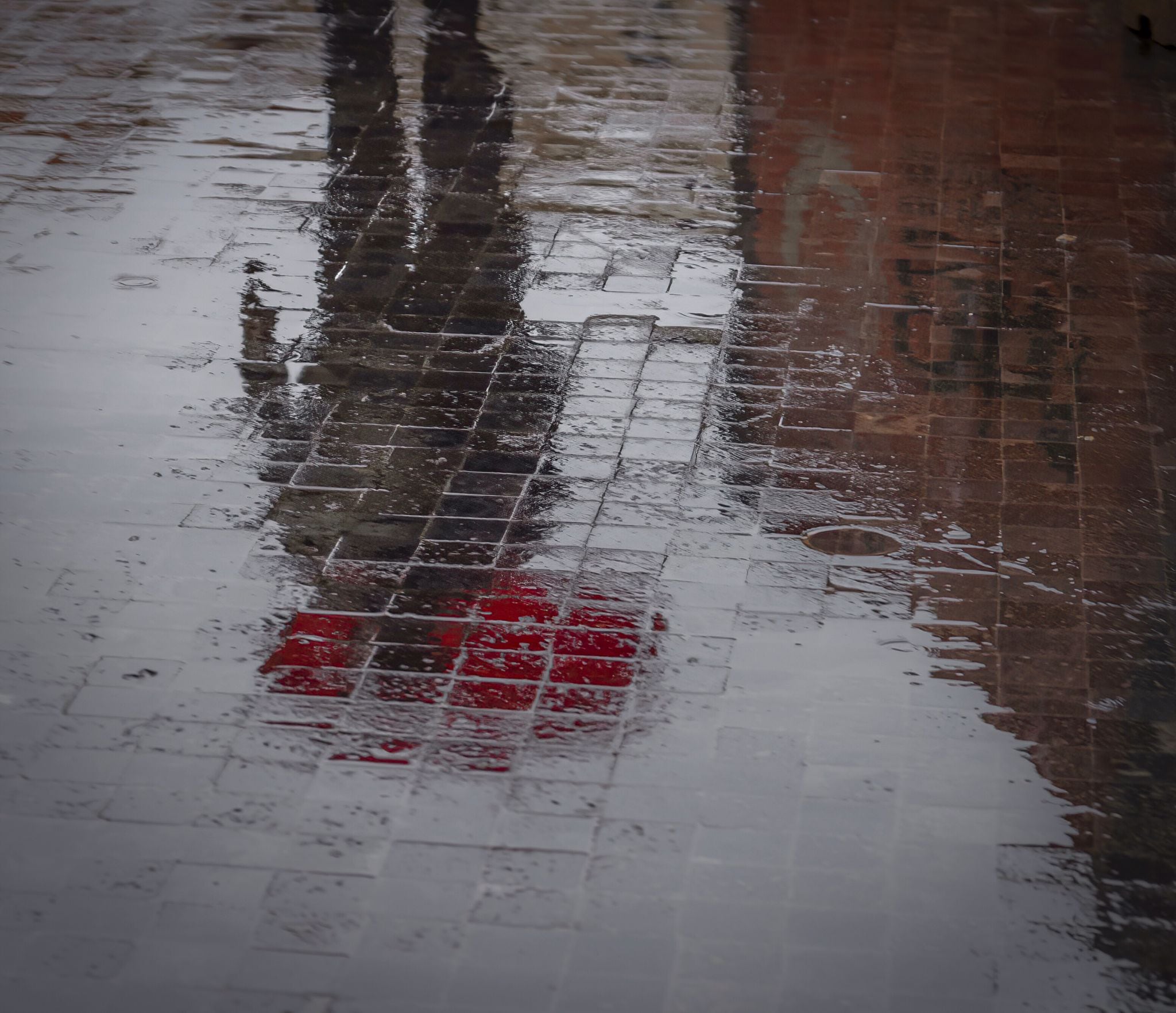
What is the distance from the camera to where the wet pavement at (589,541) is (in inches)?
149

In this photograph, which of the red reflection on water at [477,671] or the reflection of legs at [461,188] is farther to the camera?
the reflection of legs at [461,188]

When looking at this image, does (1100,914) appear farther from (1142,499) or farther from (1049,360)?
(1049,360)

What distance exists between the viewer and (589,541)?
5.27 meters

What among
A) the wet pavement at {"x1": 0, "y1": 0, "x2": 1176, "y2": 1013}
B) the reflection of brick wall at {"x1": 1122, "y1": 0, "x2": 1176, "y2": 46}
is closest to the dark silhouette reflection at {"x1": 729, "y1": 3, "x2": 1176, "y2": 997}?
the wet pavement at {"x1": 0, "y1": 0, "x2": 1176, "y2": 1013}

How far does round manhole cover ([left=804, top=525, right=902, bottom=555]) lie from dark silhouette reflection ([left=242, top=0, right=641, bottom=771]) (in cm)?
80

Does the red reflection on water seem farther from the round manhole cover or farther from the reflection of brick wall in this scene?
the reflection of brick wall

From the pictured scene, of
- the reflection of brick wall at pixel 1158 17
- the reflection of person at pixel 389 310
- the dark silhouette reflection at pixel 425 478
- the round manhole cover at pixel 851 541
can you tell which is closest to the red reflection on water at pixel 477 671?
the dark silhouette reflection at pixel 425 478

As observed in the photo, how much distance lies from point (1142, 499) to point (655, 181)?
138 inches

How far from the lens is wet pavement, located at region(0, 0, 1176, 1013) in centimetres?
379

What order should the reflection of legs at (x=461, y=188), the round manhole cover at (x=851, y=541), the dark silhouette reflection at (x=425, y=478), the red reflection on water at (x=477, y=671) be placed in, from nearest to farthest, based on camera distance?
the red reflection on water at (x=477, y=671), the dark silhouette reflection at (x=425, y=478), the round manhole cover at (x=851, y=541), the reflection of legs at (x=461, y=188)

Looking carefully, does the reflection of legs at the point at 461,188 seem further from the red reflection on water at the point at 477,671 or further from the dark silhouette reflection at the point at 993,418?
the red reflection on water at the point at 477,671

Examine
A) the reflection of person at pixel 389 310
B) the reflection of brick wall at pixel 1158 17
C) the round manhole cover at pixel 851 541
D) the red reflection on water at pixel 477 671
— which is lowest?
the red reflection on water at pixel 477 671

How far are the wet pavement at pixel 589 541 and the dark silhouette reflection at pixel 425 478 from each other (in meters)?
0.02

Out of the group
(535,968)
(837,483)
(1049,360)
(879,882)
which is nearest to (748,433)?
(837,483)
